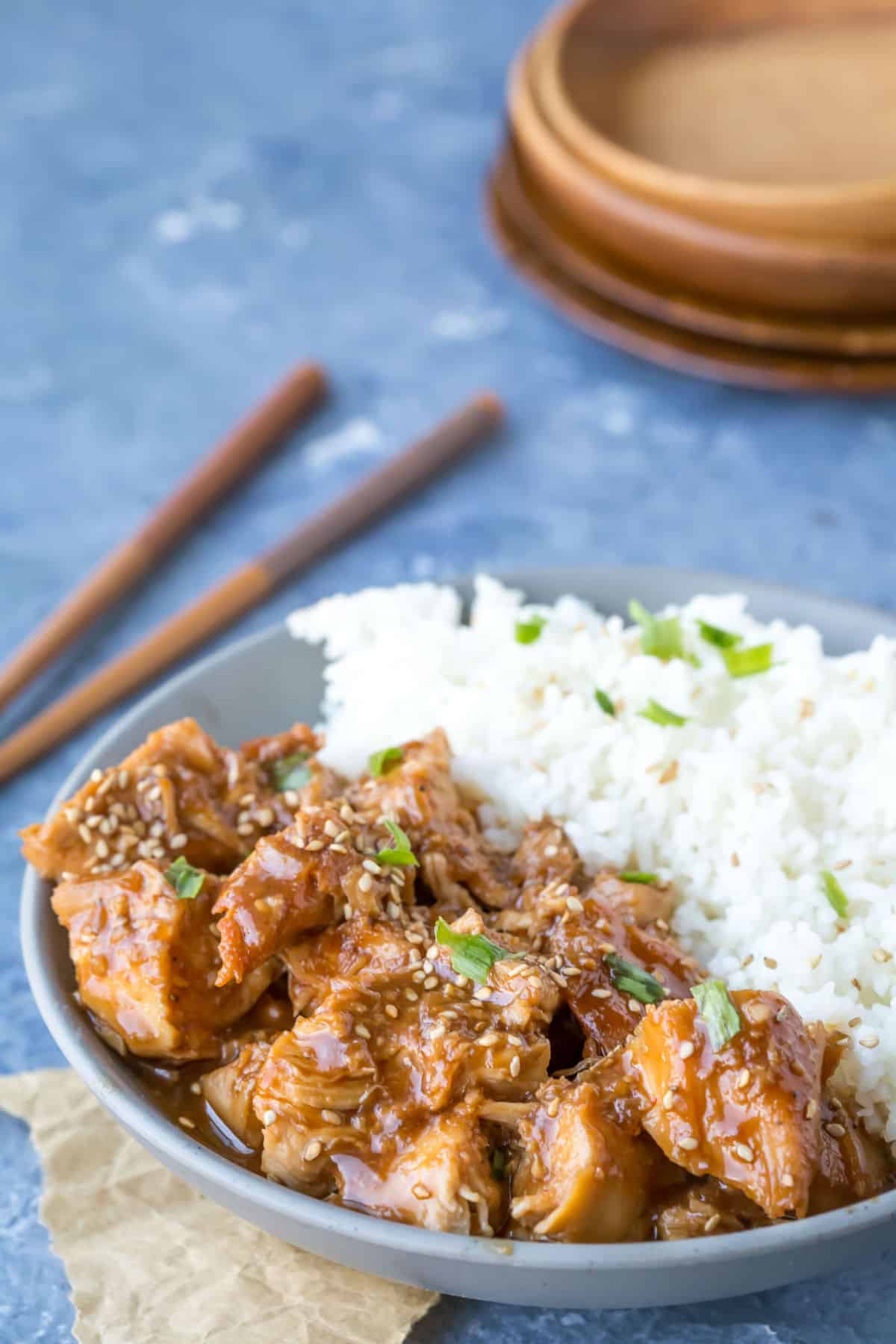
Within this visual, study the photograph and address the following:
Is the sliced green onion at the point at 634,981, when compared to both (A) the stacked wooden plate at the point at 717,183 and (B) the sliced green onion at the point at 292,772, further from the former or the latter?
(A) the stacked wooden plate at the point at 717,183

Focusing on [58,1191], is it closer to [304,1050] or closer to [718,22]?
[304,1050]

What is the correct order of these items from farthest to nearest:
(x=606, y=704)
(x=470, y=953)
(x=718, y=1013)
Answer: (x=606, y=704) → (x=470, y=953) → (x=718, y=1013)

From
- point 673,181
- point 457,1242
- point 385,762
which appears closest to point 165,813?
point 385,762

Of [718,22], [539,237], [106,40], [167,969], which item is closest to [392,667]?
[167,969]

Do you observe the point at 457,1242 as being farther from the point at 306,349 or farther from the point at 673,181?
the point at 306,349

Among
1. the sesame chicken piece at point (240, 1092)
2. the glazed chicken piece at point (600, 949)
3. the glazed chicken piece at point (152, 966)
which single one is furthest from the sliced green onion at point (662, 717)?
the sesame chicken piece at point (240, 1092)

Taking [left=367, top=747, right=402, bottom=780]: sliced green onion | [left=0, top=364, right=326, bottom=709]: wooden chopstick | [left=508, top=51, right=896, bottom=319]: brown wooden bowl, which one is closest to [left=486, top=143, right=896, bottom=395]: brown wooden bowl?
[left=508, top=51, right=896, bottom=319]: brown wooden bowl
